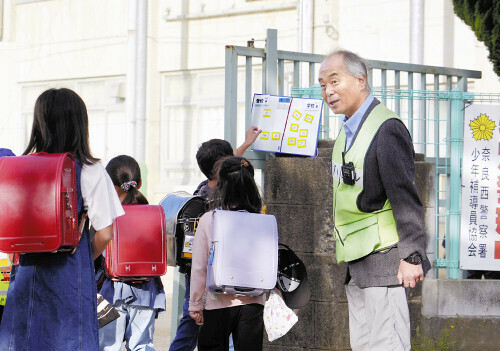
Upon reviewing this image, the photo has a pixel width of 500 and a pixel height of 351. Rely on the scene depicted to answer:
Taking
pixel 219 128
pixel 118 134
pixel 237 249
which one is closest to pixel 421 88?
pixel 237 249

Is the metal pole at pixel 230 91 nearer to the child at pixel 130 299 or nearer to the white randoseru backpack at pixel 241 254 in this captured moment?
the child at pixel 130 299

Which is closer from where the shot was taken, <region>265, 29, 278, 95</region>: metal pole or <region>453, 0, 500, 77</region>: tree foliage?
<region>265, 29, 278, 95</region>: metal pole

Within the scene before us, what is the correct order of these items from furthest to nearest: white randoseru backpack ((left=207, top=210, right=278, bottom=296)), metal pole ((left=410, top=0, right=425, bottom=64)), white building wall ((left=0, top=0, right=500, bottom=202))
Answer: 1. white building wall ((left=0, top=0, right=500, bottom=202))
2. metal pole ((left=410, top=0, right=425, bottom=64))
3. white randoseru backpack ((left=207, top=210, right=278, bottom=296))

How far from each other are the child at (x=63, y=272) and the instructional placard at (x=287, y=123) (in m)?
2.84

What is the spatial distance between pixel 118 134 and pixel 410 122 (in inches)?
462

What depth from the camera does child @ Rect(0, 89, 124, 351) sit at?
14.1 ft

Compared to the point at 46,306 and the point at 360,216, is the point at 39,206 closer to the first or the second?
the point at 46,306

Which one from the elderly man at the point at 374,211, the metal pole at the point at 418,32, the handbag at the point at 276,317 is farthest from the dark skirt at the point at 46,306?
the metal pole at the point at 418,32

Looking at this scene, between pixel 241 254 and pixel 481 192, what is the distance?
333 cm

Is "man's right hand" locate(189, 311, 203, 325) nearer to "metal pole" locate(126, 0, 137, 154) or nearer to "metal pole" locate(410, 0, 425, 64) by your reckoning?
"metal pole" locate(410, 0, 425, 64)

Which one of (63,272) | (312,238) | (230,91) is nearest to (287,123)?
(230,91)

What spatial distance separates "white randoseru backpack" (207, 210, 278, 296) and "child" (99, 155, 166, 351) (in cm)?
119

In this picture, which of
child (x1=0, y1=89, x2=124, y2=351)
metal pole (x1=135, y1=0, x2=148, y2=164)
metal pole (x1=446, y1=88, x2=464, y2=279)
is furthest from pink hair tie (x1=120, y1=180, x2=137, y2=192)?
metal pole (x1=135, y1=0, x2=148, y2=164)

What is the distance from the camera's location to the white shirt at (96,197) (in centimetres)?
437
